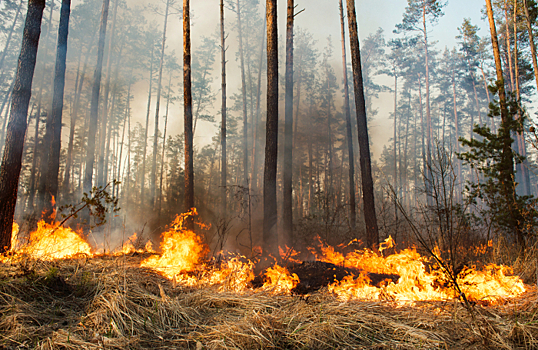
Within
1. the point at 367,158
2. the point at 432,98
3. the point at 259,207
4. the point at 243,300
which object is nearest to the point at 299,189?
the point at 259,207

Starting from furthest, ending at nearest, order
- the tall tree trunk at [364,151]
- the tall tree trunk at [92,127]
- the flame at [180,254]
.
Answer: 1. the tall tree trunk at [92,127]
2. the tall tree trunk at [364,151]
3. the flame at [180,254]

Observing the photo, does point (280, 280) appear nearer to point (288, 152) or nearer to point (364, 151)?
point (364, 151)

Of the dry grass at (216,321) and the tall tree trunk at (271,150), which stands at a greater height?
the tall tree trunk at (271,150)

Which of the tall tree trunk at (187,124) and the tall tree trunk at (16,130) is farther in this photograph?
the tall tree trunk at (187,124)

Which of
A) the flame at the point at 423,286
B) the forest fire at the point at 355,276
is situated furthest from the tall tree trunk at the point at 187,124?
the flame at the point at 423,286

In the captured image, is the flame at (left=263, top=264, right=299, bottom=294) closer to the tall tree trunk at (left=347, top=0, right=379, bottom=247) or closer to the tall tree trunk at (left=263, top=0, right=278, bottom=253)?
the tall tree trunk at (left=263, top=0, right=278, bottom=253)

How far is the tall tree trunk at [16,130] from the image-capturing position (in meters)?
5.25

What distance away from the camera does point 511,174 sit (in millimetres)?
6832

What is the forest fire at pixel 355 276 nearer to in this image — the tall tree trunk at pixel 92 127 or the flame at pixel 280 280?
the flame at pixel 280 280

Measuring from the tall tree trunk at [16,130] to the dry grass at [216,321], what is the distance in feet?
8.27

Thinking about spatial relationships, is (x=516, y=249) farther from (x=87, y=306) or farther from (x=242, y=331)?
(x=87, y=306)

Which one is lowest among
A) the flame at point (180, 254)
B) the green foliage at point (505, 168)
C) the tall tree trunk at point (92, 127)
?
the flame at point (180, 254)

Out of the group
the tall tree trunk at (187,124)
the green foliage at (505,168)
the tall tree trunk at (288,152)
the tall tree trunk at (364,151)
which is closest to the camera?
the green foliage at (505,168)

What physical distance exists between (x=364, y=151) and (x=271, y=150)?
3.07m
